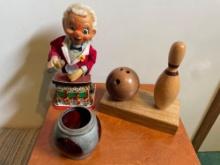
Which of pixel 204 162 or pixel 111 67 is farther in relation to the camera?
pixel 204 162

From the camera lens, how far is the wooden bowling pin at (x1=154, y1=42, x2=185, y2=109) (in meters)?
0.54

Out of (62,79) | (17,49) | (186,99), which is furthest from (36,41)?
(186,99)

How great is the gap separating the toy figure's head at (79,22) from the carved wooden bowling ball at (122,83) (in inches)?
4.3

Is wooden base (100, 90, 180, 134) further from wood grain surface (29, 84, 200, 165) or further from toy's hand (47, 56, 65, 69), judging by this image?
toy's hand (47, 56, 65, 69)

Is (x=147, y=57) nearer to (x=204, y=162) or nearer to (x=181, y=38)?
(x=181, y=38)

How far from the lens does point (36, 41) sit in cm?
69

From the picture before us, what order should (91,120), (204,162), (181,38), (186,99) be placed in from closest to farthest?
(91,120) → (181,38) → (186,99) → (204,162)

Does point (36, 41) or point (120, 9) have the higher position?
point (120, 9)

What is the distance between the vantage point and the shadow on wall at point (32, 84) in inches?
27.4

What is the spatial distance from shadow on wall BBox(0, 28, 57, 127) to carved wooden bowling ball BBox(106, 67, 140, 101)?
0.22 m

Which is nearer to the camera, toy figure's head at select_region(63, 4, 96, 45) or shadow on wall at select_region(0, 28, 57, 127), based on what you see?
toy figure's head at select_region(63, 4, 96, 45)

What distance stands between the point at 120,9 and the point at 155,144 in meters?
0.35

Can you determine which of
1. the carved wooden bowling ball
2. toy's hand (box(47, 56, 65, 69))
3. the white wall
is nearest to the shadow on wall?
the white wall

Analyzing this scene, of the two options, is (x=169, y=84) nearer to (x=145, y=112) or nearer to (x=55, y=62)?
(x=145, y=112)
